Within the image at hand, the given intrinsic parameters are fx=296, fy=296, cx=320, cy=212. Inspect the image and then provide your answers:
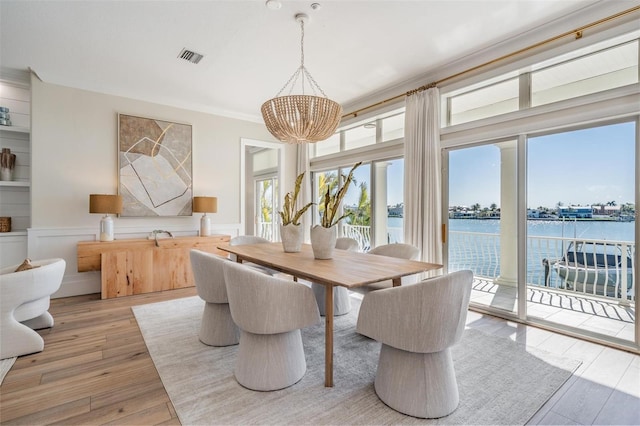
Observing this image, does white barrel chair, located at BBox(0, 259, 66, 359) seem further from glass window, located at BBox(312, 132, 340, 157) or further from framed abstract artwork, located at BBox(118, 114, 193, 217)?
glass window, located at BBox(312, 132, 340, 157)

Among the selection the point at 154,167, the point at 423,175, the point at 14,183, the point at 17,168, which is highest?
the point at 154,167

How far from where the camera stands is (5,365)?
216cm

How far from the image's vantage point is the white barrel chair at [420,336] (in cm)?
154

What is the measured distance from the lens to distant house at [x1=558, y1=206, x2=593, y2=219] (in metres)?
2.77

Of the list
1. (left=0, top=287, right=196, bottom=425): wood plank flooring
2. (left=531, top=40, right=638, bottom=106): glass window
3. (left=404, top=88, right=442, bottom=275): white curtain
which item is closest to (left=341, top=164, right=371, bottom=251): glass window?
(left=404, top=88, right=442, bottom=275): white curtain

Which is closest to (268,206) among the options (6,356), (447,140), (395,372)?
(447,140)

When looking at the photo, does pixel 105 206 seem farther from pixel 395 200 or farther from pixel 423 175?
pixel 423 175

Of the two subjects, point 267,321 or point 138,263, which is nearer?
point 267,321

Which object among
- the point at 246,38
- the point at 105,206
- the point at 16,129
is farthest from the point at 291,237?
the point at 16,129

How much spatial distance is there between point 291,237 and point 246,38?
81.8 inches

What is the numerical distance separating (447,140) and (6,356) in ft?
15.4

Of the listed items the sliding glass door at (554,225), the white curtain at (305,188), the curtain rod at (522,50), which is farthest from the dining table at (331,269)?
the white curtain at (305,188)

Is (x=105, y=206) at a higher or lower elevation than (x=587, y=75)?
lower

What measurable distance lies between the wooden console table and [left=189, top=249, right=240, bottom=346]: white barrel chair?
6.63ft
